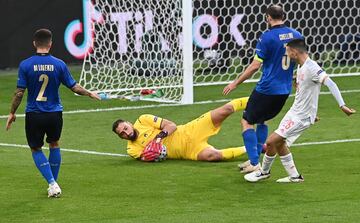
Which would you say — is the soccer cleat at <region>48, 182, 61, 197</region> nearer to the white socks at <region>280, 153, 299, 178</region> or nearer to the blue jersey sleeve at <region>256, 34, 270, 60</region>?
the white socks at <region>280, 153, 299, 178</region>

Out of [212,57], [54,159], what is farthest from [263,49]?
[212,57]

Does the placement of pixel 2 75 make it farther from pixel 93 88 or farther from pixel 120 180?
pixel 120 180

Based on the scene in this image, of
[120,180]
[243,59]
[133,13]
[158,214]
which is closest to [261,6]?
[243,59]

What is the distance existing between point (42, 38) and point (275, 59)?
8.76 ft

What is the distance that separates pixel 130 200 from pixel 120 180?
114cm

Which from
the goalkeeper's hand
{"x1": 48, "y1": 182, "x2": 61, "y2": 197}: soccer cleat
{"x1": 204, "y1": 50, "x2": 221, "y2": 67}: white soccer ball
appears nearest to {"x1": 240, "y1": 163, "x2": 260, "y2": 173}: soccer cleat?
the goalkeeper's hand

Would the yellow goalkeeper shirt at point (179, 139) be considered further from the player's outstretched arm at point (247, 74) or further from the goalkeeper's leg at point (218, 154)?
the player's outstretched arm at point (247, 74)

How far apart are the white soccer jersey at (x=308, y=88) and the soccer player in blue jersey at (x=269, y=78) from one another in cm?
65

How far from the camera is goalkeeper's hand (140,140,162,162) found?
40.9 ft

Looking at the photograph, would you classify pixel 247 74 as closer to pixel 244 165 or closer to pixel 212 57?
pixel 244 165

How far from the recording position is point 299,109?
10.8 m

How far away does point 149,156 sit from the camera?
12.5 meters

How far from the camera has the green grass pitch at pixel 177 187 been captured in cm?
956

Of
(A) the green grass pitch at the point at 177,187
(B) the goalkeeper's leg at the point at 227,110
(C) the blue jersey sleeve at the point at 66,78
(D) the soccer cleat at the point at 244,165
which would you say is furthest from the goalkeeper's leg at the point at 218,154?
(C) the blue jersey sleeve at the point at 66,78
